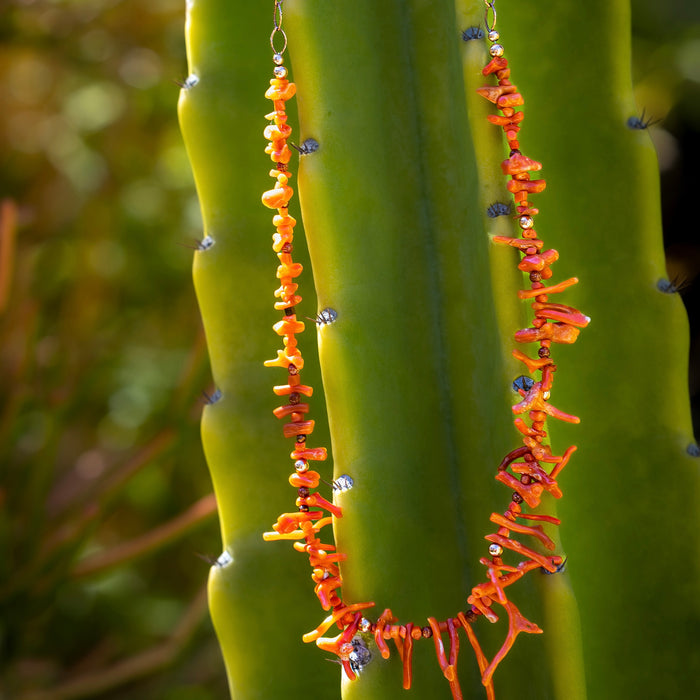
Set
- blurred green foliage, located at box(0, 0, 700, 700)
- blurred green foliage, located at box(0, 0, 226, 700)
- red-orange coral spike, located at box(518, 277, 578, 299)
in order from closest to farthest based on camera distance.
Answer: red-orange coral spike, located at box(518, 277, 578, 299) → blurred green foliage, located at box(0, 0, 700, 700) → blurred green foliage, located at box(0, 0, 226, 700)

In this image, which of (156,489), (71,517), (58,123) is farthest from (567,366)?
(58,123)

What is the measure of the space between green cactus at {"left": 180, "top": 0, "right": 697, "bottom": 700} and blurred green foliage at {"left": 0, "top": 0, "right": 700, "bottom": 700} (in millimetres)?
368

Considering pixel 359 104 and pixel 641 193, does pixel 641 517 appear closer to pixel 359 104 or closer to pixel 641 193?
pixel 641 193

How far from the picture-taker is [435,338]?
59cm

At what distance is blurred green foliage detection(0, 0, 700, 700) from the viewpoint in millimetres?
1069

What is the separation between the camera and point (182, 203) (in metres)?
1.49

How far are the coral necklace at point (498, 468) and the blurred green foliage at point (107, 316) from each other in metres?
0.45

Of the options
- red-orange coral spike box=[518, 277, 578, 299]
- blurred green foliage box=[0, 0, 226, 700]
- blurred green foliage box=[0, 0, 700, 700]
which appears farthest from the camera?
blurred green foliage box=[0, 0, 226, 700]

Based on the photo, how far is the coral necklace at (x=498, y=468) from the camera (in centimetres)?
54

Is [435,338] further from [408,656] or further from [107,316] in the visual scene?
[107,316]

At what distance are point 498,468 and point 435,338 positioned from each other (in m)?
0.10

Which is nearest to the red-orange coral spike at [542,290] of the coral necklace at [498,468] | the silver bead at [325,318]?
the coral necklace at [498,468]

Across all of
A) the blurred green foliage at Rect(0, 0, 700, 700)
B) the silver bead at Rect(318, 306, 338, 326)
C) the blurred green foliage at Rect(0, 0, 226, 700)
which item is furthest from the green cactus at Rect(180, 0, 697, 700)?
the blurred green foliage at Rect(0, 0, 226, 700)

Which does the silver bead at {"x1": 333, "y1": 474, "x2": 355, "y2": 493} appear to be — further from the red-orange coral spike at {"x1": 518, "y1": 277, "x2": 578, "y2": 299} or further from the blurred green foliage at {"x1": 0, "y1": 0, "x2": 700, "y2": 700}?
the blurred green foliage at {"x1": 0, "y1": 0, "x2": 700, "y2": 700}
